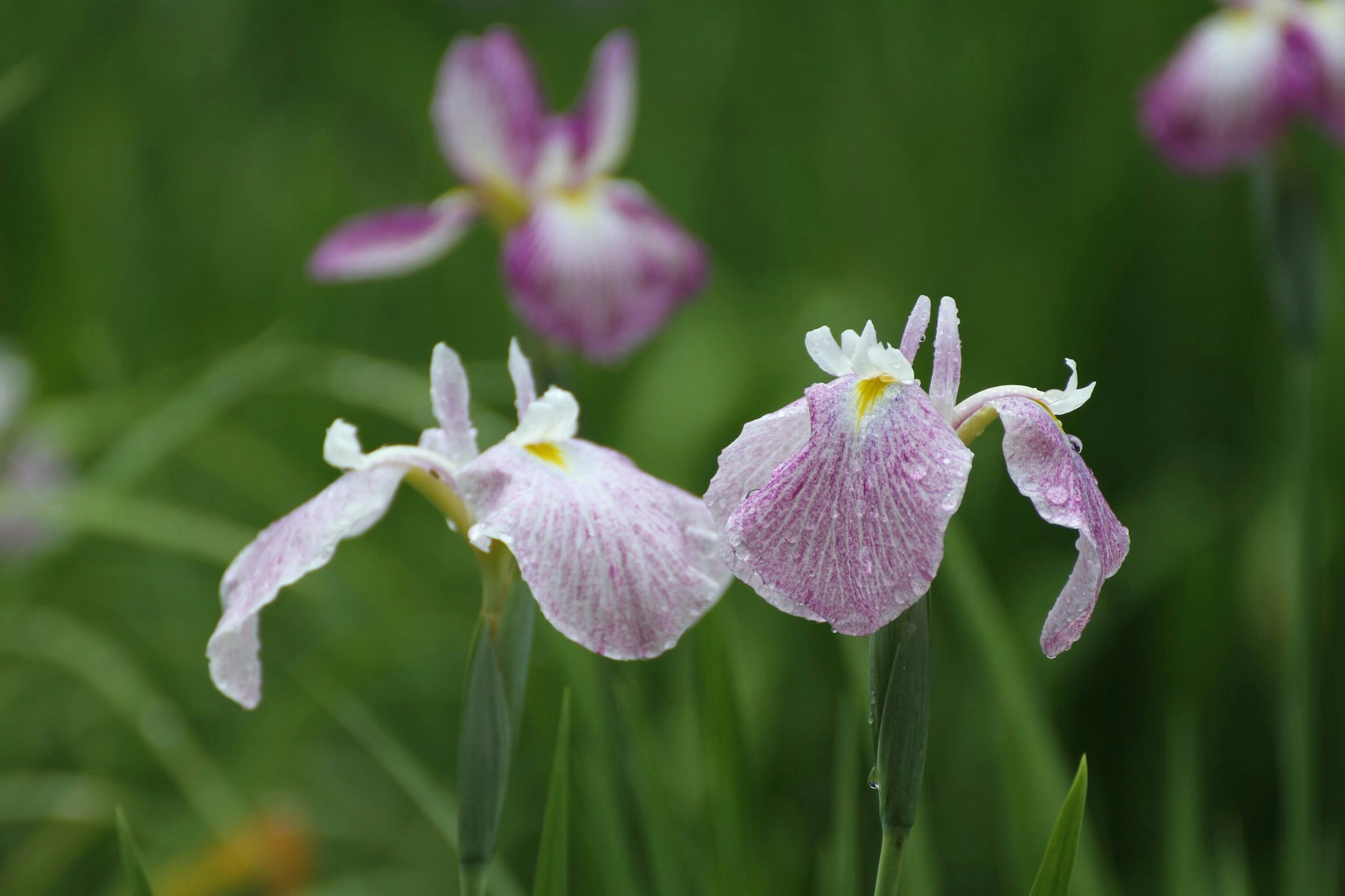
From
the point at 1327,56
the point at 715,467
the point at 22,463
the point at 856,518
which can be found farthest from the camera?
the point at 715,467

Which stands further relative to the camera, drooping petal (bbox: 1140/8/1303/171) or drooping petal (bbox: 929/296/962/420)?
drooping petal (bbox: 1140/8/1303/171)

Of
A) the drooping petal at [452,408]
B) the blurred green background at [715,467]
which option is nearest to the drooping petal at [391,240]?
the blurred green background at [715,467]

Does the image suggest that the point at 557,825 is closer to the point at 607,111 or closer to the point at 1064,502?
the point at 1064,502

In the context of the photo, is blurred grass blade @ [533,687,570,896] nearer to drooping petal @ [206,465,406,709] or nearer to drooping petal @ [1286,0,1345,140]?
drooping petal @ [206,465,406,709]

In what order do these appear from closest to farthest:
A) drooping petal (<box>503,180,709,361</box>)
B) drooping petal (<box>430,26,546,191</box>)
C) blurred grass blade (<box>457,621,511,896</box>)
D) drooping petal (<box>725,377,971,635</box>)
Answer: drooping petal (<box>725,377,971,635</box>)
blurred grass blade (<box>457,621,511,896</box>)
drooping petal (<box>503,180,709,361</box>)
drooping petal (<box>430,26,546,191</box>)

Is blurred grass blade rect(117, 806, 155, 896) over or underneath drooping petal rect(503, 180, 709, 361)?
underneath

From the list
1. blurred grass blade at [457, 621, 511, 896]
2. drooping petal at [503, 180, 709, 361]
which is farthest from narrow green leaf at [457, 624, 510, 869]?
drooping petal at [503, 180, 709, 361]

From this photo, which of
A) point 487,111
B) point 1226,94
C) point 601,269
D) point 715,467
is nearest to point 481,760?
point 601,269
